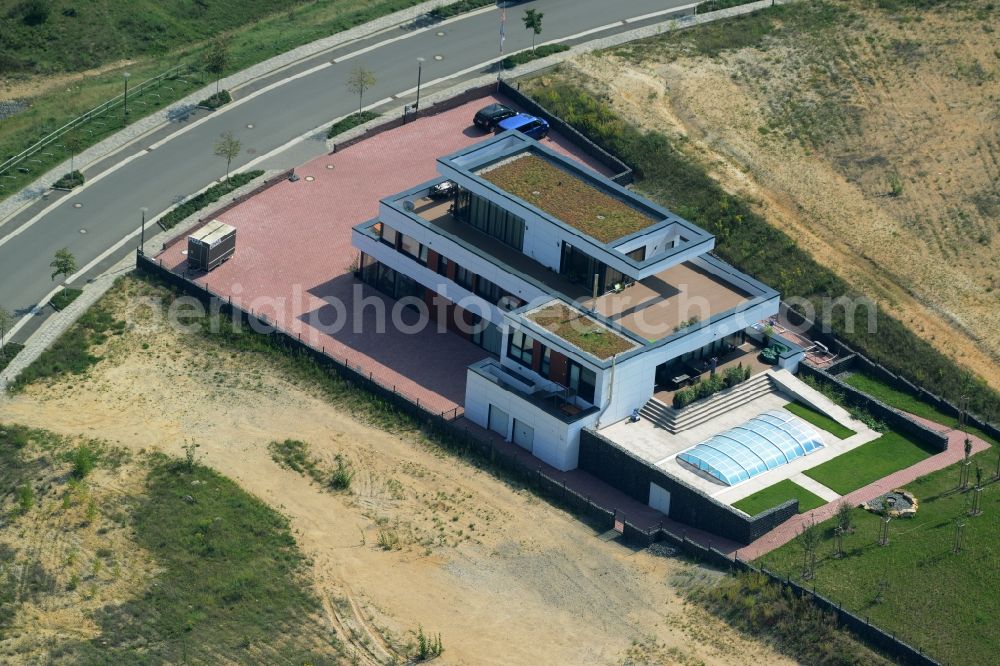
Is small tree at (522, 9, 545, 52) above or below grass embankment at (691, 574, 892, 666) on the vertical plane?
above

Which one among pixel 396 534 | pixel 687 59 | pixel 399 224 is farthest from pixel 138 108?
pixel 396 534

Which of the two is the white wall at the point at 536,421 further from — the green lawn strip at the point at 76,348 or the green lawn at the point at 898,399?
the green lawn strip at the point at 76,348

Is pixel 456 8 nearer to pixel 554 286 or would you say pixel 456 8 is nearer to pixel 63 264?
pixel 554 286

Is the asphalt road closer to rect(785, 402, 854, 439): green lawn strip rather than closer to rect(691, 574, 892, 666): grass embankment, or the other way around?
rect(785, 402, 854, 439): green lawn strip

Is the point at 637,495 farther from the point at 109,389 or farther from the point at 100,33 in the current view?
the point at 100,33

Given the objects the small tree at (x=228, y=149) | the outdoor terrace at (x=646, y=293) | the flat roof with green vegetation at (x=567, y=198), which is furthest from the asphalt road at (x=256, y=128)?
the outdoor terrace at (x=646, y=293)

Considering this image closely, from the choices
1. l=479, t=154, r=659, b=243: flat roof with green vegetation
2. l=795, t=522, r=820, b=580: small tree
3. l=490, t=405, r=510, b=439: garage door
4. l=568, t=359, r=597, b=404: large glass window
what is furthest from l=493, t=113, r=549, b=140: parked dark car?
l=795, t=522, r=820, b=580: small tree
